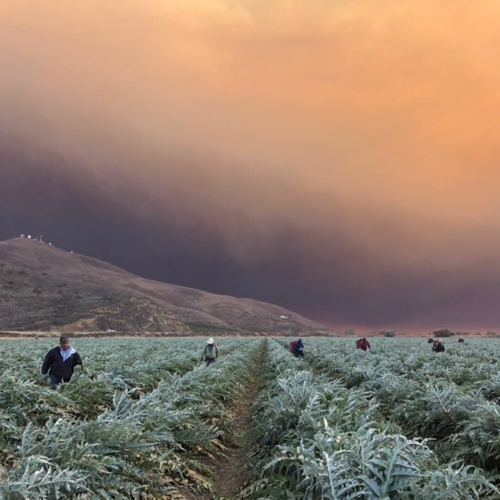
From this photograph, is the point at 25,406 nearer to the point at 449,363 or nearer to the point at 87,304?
the point at 449,363

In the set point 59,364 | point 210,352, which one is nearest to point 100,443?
point 59,364

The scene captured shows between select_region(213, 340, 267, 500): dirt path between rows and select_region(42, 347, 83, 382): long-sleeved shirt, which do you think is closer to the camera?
select_region(213, 340, 267, 500): dirt path between rows

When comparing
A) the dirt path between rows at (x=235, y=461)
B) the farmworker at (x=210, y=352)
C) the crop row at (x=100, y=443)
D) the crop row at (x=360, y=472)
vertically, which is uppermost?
the farmworker at (x=210, y=352)

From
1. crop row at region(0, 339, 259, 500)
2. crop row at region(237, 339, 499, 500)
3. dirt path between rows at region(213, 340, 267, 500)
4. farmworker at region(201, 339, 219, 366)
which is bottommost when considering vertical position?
dirt path between rows at region(213, 340, 267, 500)

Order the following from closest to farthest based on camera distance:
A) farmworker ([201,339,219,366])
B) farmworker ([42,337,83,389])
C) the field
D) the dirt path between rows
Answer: the field → the dirt path between rows → farmworker ([42,337,83,389]) → farmworker ([201,339,219,366])

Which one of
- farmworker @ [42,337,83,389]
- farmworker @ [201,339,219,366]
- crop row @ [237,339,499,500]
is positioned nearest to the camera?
crop row @ [237,339,499,500]

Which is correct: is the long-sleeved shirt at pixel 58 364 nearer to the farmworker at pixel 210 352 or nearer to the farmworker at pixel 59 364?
the farmworker at pixel 59 364

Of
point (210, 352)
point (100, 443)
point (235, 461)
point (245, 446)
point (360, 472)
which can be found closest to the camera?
point (360, 472)

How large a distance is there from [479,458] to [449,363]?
12.0m

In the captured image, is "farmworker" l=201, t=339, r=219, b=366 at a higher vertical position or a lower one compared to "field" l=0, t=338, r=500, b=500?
higher

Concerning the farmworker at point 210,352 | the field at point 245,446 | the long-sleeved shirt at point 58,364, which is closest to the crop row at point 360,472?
the field at point 245,446

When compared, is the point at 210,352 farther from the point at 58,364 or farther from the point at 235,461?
the point at 235,461

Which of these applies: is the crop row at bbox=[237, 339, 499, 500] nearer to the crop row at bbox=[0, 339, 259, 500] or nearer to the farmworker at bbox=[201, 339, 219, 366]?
the crop row at bbox=[0, 339, 259, 500]

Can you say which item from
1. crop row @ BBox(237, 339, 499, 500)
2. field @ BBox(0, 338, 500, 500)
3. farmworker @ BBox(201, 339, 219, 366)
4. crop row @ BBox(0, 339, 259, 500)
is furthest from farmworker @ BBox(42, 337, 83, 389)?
farmworker @ BBox(201, 339, 219, 366)
